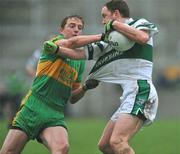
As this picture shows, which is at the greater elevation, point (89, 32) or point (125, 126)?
point (125, 126)

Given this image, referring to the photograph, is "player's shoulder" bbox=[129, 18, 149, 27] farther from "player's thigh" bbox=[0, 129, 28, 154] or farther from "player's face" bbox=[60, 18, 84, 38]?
"player's thigh" bbox=[0, 129, 28, 154]

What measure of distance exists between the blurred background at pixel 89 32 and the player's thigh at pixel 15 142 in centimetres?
1787

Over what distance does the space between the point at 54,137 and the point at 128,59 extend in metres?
1.26

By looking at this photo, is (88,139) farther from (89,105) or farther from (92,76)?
(89,105)

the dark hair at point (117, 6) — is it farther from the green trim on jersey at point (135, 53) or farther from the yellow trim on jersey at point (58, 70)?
the yellow trim on jersey at point (58, 70)

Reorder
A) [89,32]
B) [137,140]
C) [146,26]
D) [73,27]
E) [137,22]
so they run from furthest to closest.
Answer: [89,32] → [137,140] → [73,27] → [137,22] → [146,26]

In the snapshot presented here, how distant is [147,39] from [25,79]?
800 inches

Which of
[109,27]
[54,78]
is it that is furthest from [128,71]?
[54,78]

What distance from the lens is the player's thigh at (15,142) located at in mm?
9641

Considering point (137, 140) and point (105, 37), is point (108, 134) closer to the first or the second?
point (105, 37)

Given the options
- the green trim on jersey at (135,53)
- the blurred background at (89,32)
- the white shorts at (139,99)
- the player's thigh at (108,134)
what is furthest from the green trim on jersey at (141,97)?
the blurred background at (89,32)

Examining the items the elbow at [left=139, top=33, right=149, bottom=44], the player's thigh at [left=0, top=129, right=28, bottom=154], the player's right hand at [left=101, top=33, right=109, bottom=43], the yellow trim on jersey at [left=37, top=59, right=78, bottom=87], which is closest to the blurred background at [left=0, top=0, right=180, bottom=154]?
the yellow trim on jersey at [left=37, top=59, right=78, bottom=87]

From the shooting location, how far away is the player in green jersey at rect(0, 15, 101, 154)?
9703 millimetres

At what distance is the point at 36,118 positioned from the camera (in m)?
9.80
